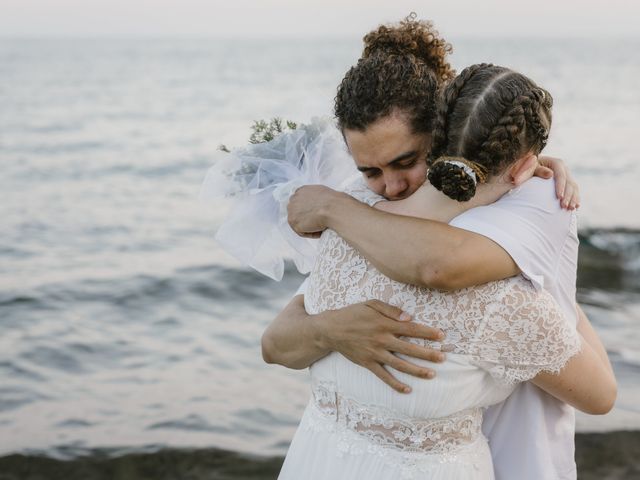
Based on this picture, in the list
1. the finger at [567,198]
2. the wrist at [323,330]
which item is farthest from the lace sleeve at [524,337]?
the wrist at [323,330]

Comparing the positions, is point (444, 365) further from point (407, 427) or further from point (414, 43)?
point (414, 43)

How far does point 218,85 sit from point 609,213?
30.5 meters

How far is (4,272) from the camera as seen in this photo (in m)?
9.62

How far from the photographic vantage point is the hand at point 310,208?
219 centimetres

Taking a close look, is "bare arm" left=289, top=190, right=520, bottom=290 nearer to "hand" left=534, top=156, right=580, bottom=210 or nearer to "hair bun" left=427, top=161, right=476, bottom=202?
"hair bun" left=427, top=161, right=476, bottom=202

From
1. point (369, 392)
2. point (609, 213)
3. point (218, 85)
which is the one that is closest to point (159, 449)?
point (369, 392)

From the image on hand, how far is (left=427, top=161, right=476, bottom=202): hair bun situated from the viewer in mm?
1842

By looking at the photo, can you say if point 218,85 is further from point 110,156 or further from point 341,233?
point 341,233

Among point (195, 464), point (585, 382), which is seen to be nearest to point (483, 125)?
point (585, 382)

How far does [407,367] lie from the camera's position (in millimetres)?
1980

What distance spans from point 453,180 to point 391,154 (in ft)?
1.43

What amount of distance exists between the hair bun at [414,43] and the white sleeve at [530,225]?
0.52m

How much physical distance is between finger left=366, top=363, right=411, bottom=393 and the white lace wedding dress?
0.02 m

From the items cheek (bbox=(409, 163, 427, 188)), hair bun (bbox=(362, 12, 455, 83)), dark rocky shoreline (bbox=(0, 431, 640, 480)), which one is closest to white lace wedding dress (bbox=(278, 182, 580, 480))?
cheek (bbox=(409, 163, 427, 188))
